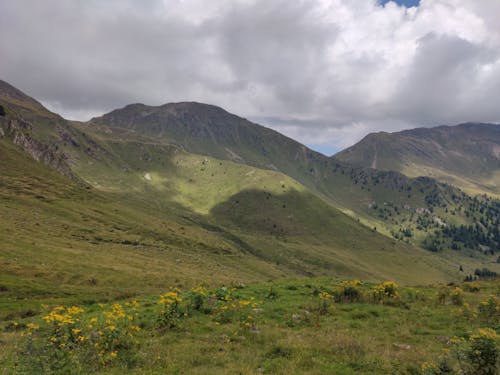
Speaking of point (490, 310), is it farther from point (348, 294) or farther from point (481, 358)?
point (481, 358)

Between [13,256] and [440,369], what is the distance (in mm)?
51861

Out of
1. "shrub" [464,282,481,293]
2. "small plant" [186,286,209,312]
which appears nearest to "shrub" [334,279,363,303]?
"small plant" [186,286,209,312]

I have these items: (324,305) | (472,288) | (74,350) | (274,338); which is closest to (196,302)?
(274,338)

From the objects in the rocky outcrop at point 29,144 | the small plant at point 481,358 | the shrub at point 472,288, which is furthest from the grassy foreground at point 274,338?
the rocky outcrop at point 29,144

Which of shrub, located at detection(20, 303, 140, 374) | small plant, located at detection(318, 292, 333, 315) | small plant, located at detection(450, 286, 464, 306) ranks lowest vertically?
shrub, located at detection(20, 303, 140, 374)

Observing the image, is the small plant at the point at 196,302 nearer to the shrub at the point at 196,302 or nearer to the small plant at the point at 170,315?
the shrub at the point at 196,302

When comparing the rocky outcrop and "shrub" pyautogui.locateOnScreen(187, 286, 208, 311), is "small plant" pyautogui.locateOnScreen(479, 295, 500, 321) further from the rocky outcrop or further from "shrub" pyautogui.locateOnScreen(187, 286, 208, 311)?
the rocky outcrop

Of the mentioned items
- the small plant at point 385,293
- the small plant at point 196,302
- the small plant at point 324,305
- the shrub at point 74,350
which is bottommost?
the shrub at point 74,350

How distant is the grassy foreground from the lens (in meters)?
11.7

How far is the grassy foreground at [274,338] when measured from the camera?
11688mm

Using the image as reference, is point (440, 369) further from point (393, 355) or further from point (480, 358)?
point (393, 355)

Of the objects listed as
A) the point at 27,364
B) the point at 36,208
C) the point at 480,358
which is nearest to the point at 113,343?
the point at 27,364

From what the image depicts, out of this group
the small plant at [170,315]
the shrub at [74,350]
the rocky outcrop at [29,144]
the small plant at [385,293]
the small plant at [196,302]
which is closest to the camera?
the shrub at [74,350]

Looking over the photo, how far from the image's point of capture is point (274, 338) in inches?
592
